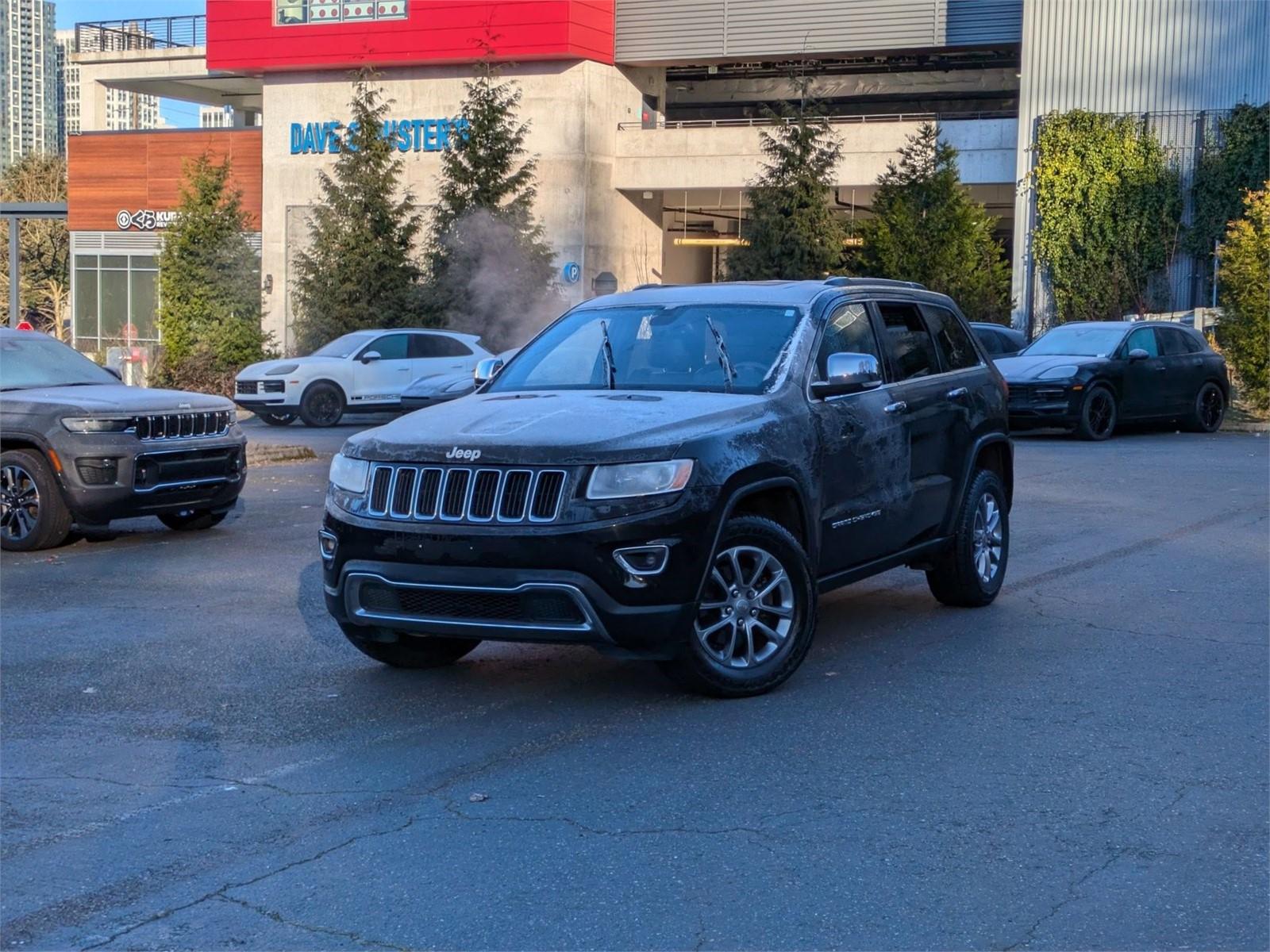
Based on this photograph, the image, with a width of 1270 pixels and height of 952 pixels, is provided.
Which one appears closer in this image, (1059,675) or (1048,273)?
(1059,675)

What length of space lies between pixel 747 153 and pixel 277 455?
24.3 meters

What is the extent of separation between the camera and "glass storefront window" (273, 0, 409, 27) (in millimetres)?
42250

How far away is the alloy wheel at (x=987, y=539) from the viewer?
9102 millimetres

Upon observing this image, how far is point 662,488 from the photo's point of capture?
21.5ft

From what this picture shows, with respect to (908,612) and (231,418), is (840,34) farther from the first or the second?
(908,612)

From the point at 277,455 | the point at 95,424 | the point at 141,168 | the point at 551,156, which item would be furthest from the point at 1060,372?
the point at 141,168

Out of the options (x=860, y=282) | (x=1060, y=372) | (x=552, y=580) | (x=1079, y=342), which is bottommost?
(x=552, y=580)

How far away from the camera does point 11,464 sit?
1151cm

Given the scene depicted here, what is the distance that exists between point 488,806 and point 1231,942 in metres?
2.42

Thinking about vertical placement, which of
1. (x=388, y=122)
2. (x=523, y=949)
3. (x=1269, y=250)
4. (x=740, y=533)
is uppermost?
(x=388, y=122)

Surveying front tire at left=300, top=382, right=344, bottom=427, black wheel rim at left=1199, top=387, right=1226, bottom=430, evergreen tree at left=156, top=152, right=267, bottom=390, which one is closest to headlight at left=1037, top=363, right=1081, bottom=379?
black wheel rim at left=1199, top=387, right=1226, bottom=430

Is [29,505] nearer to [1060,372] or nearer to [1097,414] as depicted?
[1060,372]

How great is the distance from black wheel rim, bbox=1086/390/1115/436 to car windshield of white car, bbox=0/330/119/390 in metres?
13.2

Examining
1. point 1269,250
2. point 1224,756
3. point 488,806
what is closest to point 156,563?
point 488,806
